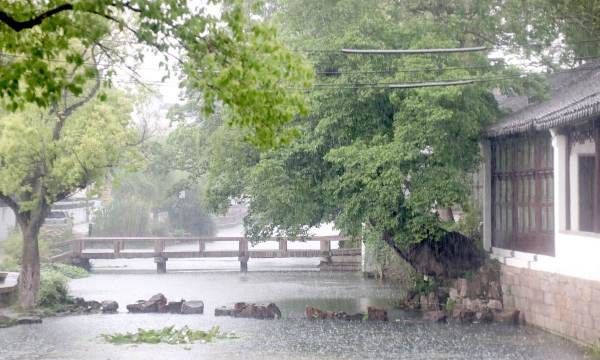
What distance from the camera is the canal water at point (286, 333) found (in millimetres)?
18453

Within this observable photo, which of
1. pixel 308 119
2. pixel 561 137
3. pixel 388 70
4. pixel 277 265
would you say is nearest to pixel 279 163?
pixel 308 119

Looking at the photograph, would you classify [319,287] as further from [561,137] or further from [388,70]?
[561,137]

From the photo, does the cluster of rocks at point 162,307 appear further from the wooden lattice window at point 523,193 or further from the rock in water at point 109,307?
the wooden lattice window at point 523,193

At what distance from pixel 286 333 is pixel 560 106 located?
26.5 ft

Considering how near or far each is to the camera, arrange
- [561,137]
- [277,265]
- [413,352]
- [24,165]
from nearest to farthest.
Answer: [413,352], [561,137], [24,165], [277,265]

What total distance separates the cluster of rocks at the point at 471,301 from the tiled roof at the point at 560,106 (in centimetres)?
390

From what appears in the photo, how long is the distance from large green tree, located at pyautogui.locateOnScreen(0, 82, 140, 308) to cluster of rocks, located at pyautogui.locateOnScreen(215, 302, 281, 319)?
188 inches

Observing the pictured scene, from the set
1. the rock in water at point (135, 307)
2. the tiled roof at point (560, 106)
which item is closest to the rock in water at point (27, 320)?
the rock in water at point (135, 307)

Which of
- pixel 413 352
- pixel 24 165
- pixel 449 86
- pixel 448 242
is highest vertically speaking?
pixel 449 86

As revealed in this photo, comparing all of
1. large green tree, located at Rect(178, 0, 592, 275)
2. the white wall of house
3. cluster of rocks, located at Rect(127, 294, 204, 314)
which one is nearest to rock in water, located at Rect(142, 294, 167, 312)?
cluster of rocks, located at Rect(127, 294, 204, 314)

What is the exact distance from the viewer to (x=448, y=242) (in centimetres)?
2544

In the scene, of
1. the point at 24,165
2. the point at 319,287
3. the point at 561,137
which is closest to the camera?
the point at 561,137

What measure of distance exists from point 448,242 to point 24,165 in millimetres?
11471

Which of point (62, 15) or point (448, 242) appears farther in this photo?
point (448, 242)
